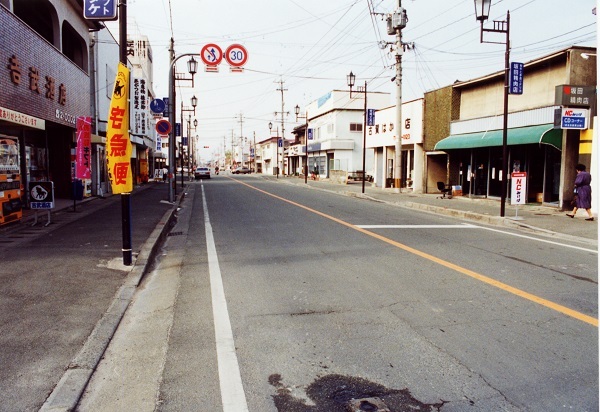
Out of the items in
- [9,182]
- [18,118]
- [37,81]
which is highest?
[37,81]

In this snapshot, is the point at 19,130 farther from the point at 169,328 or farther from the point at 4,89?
the point at 169,328

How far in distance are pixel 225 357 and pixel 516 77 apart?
16938mm

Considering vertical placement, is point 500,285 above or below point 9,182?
below

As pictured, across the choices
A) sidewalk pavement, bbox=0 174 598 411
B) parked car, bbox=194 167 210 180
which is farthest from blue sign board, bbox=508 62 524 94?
parked car, bbox=194 167 210 180

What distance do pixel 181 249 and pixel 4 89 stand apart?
7088mm

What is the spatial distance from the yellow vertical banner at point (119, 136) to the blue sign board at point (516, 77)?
14469 millimetres

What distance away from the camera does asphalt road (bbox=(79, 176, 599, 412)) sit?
12.1 ft

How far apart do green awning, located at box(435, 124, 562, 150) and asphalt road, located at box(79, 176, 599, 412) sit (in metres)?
9.39

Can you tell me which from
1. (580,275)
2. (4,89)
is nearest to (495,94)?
(580,275)

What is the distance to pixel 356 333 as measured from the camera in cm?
496

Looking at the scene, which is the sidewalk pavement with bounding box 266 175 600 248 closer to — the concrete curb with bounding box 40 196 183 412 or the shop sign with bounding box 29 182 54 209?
the concrete curb with bounding box 40 196 183 412

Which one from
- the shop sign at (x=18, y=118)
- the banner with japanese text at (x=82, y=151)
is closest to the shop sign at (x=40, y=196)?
the shop sign at (x=18, y=118)

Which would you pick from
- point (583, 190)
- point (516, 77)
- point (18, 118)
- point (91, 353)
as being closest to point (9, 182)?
point (18, 118)

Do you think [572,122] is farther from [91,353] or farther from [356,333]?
[91,353]
